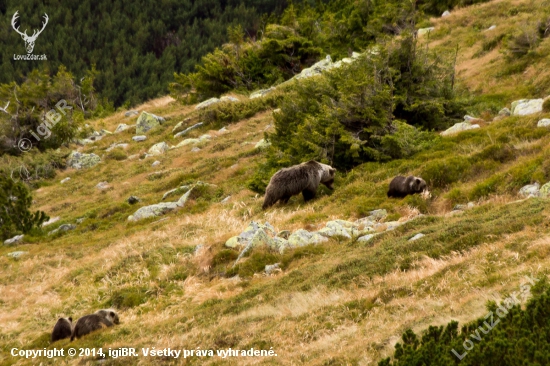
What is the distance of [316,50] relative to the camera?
39344mm

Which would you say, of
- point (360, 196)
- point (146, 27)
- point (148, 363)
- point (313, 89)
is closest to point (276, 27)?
point (313, 89)

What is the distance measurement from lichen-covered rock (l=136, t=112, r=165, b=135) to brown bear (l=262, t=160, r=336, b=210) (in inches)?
883

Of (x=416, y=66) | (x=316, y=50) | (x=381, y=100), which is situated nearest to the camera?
(x=381, y=100)

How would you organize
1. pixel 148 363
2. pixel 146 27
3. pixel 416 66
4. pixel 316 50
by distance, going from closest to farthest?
pixel 148 363, pixel 416 66, pixel 316 50, pixel 146 27

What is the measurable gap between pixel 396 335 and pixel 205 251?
27.6 ft

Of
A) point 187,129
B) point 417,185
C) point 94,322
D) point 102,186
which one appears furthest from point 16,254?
point 187,129

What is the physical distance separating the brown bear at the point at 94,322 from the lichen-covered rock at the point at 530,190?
9281mm

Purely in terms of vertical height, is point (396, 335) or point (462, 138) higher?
point (396, 335)

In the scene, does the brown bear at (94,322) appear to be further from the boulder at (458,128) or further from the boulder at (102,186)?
the boulder at (102,186)

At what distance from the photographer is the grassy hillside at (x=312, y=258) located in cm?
858

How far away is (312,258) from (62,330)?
5.61 metres

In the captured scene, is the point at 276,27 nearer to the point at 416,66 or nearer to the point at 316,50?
the point at 316,50

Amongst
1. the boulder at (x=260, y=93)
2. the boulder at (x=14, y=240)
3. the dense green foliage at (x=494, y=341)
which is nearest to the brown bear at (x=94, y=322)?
the dense green foliage at (x=494, y=341)

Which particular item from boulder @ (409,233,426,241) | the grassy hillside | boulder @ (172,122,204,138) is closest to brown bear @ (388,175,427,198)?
the grassy hillside
